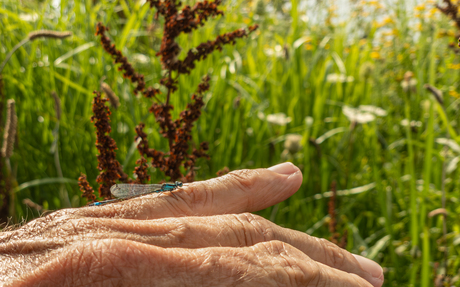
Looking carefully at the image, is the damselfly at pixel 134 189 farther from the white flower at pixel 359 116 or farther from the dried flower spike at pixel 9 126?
the white flower at pixel 359 116

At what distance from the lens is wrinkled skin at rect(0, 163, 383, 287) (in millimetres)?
1014

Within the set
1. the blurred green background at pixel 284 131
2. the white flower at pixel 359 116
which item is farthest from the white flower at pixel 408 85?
the white flower at pixel 359 116

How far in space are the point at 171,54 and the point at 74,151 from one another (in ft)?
5.53

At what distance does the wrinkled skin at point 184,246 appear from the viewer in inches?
39.9

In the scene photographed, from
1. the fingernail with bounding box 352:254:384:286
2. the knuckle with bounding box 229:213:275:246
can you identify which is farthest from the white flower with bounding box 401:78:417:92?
the knuckle with bounding box 229:213:275:246

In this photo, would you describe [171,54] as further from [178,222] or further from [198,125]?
[198,125]

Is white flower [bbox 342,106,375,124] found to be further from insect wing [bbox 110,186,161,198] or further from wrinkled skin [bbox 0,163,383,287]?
insect wing [bbox 110,186,161,198]

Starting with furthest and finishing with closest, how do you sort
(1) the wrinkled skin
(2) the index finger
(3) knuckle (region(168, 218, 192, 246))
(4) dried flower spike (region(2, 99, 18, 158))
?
(4) dried flower spike (region(2, 99, 18, 158)), (2) the index finger, (3) knuckle (region(168, 218, 192, 246)), (1) the wrinkled skin

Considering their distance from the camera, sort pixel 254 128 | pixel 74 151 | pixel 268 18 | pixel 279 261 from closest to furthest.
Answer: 1. pixel 279 261
2. pixel 74 151
3. pixel 254 128
4. pixel 268 18

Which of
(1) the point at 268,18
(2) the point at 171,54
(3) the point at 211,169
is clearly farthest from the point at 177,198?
(1) the point at 268,18

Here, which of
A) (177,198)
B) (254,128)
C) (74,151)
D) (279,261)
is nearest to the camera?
(279,261)

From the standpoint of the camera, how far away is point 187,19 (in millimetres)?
1511

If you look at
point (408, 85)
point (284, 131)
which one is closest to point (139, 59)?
point (284, 131)

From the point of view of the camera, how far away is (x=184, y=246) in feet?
3.89
